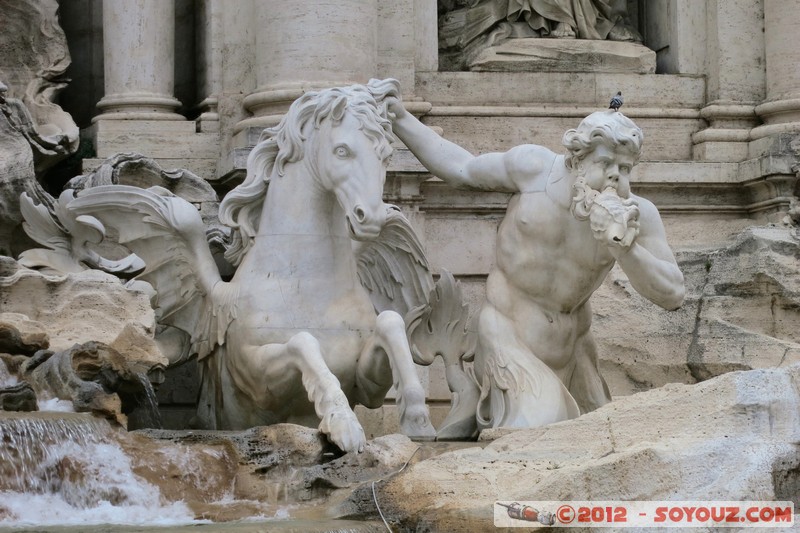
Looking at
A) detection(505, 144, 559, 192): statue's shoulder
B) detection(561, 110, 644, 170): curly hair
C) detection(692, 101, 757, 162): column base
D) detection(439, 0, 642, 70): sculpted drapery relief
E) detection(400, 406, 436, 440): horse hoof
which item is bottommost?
detection(400, 406, 436, 440): horse hoof

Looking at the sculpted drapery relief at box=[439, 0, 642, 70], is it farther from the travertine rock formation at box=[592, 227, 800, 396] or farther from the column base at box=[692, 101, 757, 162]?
the travertine rock formation at box=[592, 227, 800, 396]

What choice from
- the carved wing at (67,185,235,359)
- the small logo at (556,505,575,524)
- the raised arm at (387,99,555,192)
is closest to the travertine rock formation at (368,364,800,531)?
the small logo at (556,505,575,524)

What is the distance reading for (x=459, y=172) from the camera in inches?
388

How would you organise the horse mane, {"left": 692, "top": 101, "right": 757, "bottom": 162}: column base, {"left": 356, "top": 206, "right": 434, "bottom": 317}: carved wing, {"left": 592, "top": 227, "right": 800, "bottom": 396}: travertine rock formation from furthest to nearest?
{"left": 692, "top": 101, "right": 757, "bottom": 162}: column base < {"left": 592, "top": 227, "right": 800, "bottom": 396}: travertine rock formation < {"left": 356, "top": 206, "right": 434, "bottom": 317}: carved wing < the horse mane

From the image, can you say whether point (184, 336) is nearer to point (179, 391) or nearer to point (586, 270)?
point (179, 391)

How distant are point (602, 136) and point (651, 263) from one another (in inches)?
24.4

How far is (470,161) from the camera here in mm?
9852

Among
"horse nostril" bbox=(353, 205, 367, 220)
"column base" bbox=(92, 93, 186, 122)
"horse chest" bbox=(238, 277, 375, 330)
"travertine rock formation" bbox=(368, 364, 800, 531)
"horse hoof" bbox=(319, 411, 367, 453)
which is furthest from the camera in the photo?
"column base" bbox=(92, 93, 186, 122)

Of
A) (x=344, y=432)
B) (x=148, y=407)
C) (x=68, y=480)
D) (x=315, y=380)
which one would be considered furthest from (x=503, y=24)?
(x=68, y=480)

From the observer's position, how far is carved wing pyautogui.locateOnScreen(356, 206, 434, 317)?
33.0ft

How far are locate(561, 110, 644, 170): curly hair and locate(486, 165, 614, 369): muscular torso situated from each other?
0.24m

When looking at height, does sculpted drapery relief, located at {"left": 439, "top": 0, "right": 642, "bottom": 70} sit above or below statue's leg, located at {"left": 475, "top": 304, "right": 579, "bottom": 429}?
above

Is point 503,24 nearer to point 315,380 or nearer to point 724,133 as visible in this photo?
point 724,133

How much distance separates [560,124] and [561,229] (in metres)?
3.93
